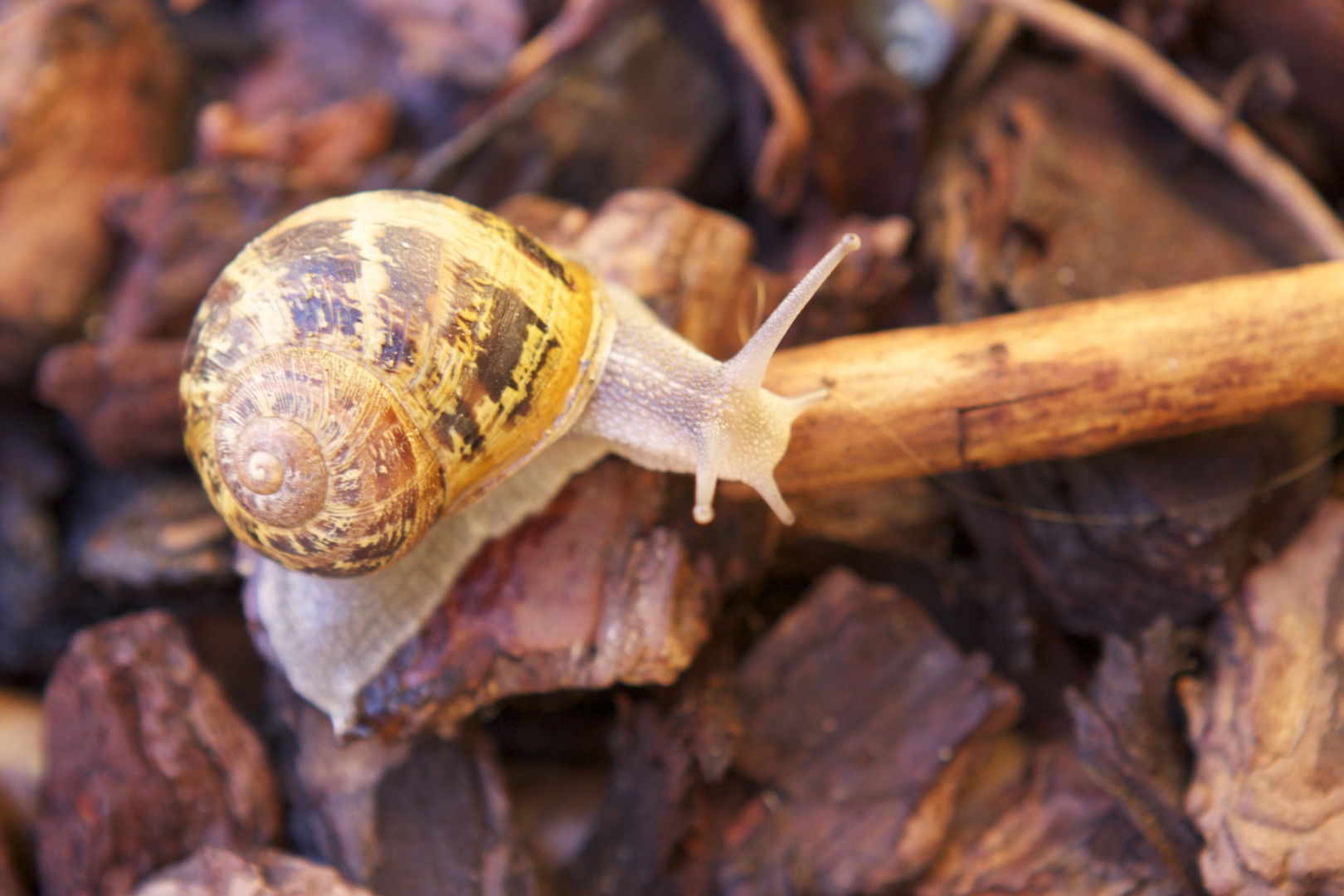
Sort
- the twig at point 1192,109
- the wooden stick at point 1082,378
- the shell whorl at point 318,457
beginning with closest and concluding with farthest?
1. the shell whorl at point 318,457
2. the wooden stick at point 1082,378
3. the twig at point 1192,109

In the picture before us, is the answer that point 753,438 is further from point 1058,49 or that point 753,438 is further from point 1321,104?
point 1321,104

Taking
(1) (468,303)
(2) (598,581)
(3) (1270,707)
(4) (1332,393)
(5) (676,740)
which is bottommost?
(5) (676,740)

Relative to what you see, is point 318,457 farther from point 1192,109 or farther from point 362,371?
point 1192,109

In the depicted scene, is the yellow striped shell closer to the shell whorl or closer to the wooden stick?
the shell whorl

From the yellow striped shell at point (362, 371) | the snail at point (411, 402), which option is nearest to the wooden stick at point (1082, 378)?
the snail at point (411, 402)

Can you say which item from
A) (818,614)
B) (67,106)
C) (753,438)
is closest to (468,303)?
(753,438)

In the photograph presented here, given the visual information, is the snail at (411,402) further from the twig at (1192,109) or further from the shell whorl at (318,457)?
the twig at (1192,109)

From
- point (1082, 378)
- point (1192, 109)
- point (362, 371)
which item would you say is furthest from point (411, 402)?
point (1192, 109)
